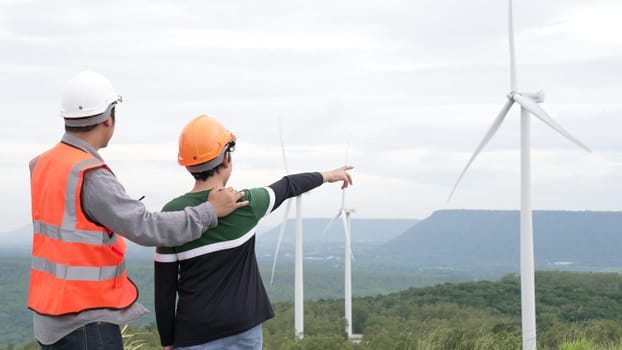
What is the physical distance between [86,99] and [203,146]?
80 centimetres

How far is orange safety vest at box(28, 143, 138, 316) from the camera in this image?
5133mm

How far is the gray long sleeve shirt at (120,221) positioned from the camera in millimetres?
5078

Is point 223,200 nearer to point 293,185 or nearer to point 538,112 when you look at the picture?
point 293,185

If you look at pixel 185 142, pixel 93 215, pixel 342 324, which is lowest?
pixel 342 324

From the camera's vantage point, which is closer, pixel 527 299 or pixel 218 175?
pixel 218 175

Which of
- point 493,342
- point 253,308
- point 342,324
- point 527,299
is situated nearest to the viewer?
point 253,308

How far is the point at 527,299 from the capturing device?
2048cm

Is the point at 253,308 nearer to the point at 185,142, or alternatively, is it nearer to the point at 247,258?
the point at 247,258

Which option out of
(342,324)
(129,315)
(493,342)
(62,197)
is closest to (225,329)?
(129,315)

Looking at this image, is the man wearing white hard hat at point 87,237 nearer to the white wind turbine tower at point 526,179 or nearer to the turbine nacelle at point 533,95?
the white wind turbine tower at point 526,179

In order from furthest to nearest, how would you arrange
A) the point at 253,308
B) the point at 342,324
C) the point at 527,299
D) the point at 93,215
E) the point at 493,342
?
the point at 342,324, the point at 527,299, the point at 493,342, the point at 253,308, the point at 93,215

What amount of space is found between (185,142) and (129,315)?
45.8 inches

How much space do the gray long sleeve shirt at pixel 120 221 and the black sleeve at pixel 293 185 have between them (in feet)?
2.22

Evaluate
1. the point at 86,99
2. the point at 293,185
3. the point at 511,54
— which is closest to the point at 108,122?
the point at 86,99
